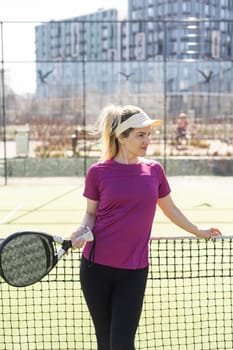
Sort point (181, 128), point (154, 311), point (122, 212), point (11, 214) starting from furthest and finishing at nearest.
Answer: point (181, 128), point (11, 214), point (154, 311), point (122, 212)

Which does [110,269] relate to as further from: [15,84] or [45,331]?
[15,84]

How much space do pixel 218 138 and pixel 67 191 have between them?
615 centimetres

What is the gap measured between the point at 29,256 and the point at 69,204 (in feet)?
28.1

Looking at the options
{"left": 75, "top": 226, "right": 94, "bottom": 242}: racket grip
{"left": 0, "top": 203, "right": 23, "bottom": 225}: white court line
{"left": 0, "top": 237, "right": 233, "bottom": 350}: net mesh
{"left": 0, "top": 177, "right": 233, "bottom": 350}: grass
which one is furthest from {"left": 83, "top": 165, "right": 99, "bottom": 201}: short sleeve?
{"left": 0, "top": 203, "right": 23, "bottom": 225}: white court line

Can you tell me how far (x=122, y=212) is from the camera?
9.70 ft

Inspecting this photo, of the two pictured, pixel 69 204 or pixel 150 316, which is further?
pixel 69 204

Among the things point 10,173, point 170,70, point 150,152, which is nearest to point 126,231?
point 10,173

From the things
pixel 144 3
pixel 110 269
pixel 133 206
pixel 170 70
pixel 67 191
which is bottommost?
pixel 67 191

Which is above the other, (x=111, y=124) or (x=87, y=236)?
(x=111, y=124)

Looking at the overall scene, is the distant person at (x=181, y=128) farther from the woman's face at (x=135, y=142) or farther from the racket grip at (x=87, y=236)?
the racket grip at (x=87, y=236)

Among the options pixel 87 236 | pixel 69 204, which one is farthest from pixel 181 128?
pixel 87 236

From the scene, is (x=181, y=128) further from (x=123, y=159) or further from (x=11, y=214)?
(x=123, y=159)

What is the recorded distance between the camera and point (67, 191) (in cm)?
1364

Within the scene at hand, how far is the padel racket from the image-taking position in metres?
2.80
